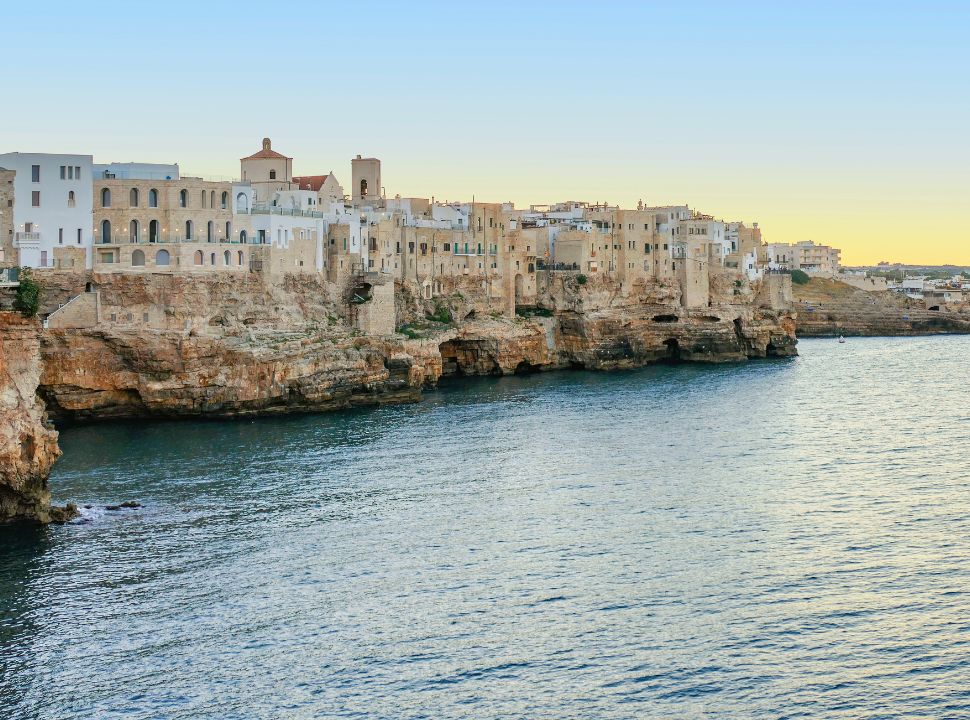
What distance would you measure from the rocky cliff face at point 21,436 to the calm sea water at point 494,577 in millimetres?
1208

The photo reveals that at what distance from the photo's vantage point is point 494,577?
3928 cm

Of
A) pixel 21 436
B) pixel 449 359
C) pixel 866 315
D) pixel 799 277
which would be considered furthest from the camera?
pixel 799 277

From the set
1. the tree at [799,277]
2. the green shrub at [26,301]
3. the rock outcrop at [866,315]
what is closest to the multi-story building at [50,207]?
the green shrub at [26,301]

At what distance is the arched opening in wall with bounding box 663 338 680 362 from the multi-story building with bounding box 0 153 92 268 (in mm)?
55786

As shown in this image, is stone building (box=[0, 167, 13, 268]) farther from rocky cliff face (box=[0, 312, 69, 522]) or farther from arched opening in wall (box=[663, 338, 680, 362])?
arched opening in wall (box=[663, 338, 680, 362])

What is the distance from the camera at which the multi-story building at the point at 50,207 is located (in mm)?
69250

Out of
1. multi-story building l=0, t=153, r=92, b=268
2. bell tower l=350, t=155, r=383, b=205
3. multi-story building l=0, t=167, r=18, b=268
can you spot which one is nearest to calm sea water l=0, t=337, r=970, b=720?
multi-story building l=0, t=153, r=92, b=268

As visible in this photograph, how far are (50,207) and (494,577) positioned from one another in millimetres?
43101

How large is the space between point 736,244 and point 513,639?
105 meters

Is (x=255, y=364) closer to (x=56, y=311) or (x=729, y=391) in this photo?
(x=56, y=311)

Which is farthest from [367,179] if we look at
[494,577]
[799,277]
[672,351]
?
[799,277]

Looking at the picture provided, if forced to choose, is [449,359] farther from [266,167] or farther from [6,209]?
[6,209]

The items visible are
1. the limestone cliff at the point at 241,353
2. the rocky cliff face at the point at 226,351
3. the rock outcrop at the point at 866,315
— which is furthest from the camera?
the rock outcrop at the point at 866,315

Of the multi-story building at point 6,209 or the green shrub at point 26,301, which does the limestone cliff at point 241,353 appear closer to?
the multi-story building at point 6,209
